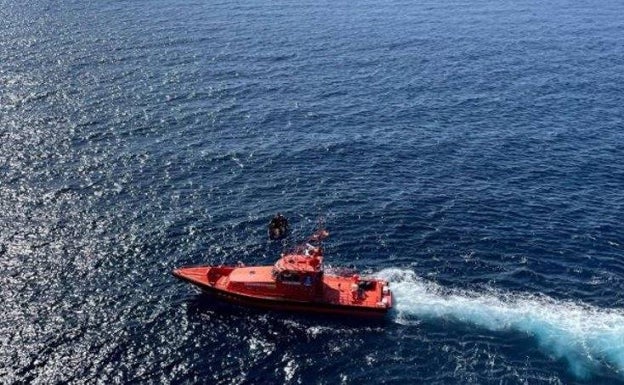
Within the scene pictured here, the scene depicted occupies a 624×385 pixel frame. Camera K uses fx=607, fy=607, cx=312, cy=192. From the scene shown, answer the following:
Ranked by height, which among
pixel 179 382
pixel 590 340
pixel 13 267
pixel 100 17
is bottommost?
pixel 590 340

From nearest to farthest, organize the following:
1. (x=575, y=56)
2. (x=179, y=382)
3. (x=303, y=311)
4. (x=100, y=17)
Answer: (x=179, y=382), (x=303, y=311), (x=575, y=56), (x=100, y=17)

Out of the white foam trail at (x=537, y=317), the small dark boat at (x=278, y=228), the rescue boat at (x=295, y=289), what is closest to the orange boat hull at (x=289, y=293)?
the rescue boat at (x=295, y=289)

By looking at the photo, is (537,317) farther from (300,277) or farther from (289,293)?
(289,293)

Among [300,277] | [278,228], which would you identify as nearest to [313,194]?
[278,228]

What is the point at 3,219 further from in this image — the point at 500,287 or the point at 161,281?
the point at 500,287

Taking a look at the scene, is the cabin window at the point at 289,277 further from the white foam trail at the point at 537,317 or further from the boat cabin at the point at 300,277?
the white foam trail at the point at 537,317

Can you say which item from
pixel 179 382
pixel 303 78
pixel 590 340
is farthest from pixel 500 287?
pixel 303 78
